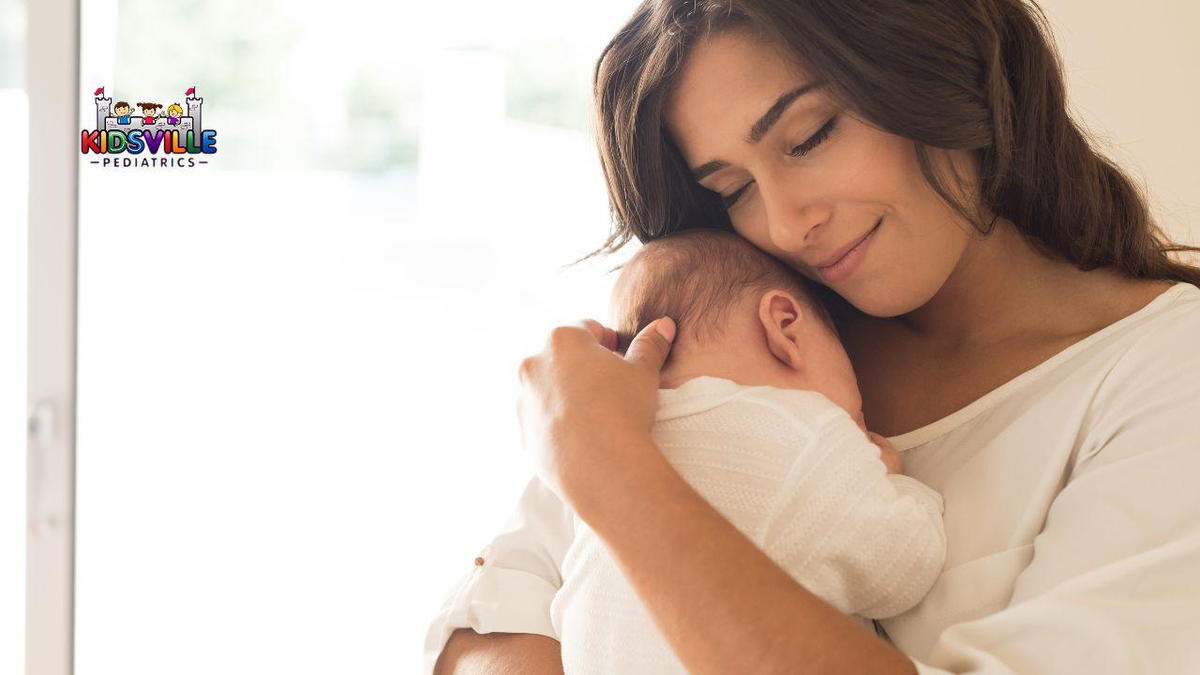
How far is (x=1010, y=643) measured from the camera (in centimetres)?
90

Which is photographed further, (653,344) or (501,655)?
(501,655)

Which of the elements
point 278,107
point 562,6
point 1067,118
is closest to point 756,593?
point 1067,118

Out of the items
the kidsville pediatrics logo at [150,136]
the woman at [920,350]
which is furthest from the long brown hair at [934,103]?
the kidsville pediatrics logo at [150,136]

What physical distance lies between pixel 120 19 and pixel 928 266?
93.4 inches

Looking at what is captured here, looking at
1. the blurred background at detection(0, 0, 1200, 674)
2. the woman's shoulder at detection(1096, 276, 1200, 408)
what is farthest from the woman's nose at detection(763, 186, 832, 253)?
the blurred background at detection(0, 0, 1200, 674)

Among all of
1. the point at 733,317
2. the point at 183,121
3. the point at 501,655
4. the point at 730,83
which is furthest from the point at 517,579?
the point at 183,121

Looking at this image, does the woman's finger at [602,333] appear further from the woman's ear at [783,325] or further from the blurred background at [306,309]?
the blurred background at [306,309]

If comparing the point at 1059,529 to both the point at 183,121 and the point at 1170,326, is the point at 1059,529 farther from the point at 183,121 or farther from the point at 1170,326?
the point at 183,121

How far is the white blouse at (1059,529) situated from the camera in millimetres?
870

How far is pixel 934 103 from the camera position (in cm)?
123

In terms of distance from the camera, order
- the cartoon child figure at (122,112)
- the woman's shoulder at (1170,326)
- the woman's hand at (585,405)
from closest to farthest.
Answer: the woman's hand at (585,405)
the woman's shoulder at (1170,326)
the cartoon child figure at (122,112)

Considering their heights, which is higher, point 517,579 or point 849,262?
point 849,262

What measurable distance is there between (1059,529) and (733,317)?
434 millimetres

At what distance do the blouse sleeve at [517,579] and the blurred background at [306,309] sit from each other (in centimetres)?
134
